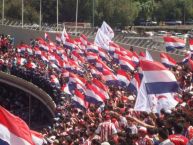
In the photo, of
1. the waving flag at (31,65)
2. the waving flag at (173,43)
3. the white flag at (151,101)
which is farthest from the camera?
the waving flag at (31,65)

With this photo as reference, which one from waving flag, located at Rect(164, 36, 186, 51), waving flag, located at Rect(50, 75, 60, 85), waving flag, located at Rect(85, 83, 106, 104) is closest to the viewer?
waving flag, located at Rect(85, 83, 106, 104)

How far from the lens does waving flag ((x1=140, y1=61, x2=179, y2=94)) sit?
15578 mm

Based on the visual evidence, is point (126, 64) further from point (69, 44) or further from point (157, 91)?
point (69, 44)

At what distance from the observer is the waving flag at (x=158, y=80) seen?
15.6 metres

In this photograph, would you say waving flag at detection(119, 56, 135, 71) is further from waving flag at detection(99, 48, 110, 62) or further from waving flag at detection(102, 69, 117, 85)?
waving flag at detection(99, 48, 110, 62)

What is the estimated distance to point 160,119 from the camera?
44.1ft

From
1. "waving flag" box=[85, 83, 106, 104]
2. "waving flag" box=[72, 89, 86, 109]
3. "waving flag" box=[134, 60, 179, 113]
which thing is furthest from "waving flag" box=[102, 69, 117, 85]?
"waving flag" box=[134, 60, 179, 113]

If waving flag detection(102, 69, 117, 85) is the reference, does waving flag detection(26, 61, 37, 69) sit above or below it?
below

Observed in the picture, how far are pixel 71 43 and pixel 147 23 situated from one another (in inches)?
2697

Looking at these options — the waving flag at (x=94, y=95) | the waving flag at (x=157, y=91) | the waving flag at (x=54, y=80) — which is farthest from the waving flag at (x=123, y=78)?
the waving flag at (x=54, y=80)

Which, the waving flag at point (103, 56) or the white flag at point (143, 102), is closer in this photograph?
the white flag at point (143, 102)

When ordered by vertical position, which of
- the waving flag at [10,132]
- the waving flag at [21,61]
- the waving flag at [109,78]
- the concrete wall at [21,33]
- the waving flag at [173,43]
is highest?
the waving flag at [10,132]

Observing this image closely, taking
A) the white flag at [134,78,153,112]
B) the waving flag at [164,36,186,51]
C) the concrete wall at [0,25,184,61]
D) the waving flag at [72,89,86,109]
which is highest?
the white flag at [134,78,153,112]

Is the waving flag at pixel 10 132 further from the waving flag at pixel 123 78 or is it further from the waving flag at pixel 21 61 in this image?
the waving flag at pixel 21 61
